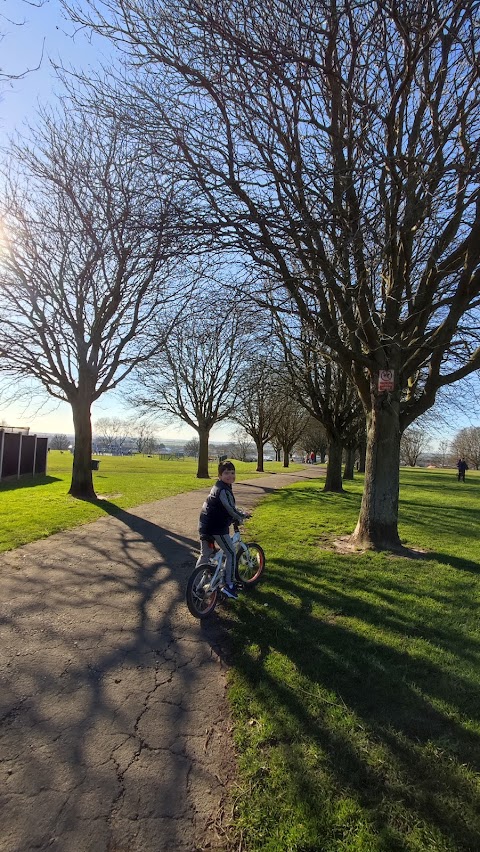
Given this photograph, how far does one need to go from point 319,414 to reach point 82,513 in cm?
1172

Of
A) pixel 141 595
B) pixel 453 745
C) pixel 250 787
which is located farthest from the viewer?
pixel 141 595

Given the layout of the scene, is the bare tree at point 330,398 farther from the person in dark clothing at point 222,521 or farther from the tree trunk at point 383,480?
the person in dark clothing at point 222,521

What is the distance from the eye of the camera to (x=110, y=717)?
326 centimetres

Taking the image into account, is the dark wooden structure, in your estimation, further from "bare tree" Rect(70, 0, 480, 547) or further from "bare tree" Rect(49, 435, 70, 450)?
"bare tree" Rect(49, 435, 70, 450)

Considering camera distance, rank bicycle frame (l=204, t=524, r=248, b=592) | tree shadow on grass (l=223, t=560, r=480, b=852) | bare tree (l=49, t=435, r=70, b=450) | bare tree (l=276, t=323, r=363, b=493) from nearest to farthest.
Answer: tree shadow on grass (l=223, t=560, r=480, b=852)
bicycle frame (l=204, t=524, r=248, b=592)
bare tree (l=276, t=323, r=363, b=493)
bare tree (l=49, t=435, r=70, b=450)

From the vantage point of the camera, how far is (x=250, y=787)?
2.64 metres

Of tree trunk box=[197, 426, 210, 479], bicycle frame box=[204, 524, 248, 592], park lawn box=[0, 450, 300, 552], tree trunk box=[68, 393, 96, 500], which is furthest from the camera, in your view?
tree trunk box=[197, 426, 210, 479]

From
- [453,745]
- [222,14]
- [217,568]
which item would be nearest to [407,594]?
[217,568]

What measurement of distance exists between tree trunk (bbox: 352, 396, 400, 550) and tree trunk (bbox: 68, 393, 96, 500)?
9.53 m

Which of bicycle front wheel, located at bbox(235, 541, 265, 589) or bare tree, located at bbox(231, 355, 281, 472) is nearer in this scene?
bicycle front wheel, located at bbox(235, 541, 265, 589)

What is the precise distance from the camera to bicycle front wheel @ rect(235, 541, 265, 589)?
6230 millimetres

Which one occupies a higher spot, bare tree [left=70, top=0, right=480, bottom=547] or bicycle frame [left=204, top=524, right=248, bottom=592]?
bare tree [left=70, top=0, right=480, bottom=547]

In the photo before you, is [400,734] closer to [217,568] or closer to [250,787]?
[250,787]

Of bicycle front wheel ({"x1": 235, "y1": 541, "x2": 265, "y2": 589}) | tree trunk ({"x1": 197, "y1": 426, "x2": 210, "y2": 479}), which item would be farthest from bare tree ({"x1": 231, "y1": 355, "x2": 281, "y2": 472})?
bicycle front wheel ({"x1": 235, "y1": 541, "x2": 265, "y2": 589})
